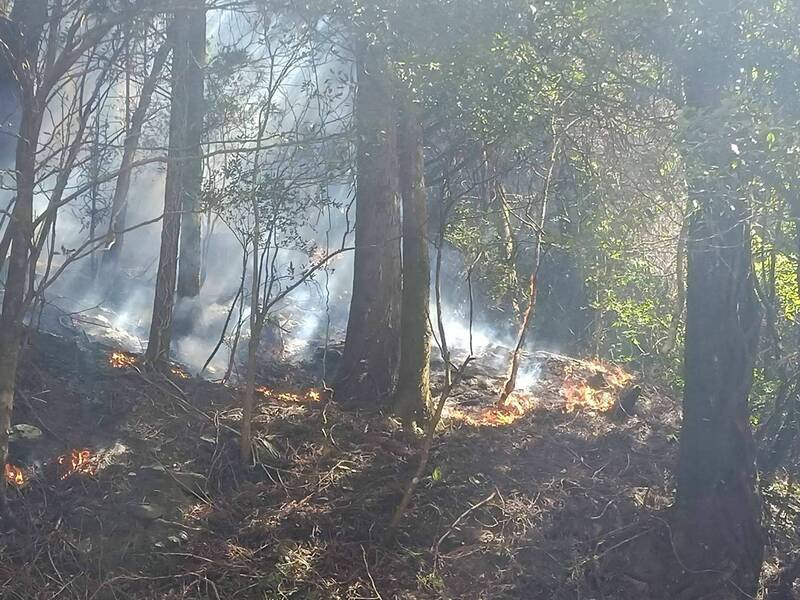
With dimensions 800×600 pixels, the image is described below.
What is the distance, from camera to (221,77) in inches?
376

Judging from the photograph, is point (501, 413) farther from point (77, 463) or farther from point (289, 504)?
point (77, 463)

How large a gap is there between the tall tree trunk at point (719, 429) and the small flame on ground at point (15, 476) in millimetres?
5734

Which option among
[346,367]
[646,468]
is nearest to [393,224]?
[346,367]

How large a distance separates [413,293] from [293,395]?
2153 mm

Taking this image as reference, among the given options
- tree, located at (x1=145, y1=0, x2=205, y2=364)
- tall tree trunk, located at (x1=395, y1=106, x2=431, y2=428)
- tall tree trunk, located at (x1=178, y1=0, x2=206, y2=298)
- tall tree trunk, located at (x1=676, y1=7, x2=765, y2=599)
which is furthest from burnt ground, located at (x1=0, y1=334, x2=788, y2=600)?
tall tree trunk, located at (x1=178, y1=0, x2=206, y2=298)

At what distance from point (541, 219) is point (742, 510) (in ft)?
18.2

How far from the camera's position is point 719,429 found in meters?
7.97

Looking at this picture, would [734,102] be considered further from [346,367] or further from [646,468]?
[346,367]

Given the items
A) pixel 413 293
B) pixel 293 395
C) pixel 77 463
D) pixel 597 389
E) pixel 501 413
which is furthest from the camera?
pixel 597 389

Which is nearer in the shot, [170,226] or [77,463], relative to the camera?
[77,463]

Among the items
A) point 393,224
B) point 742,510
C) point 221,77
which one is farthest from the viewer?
point 393,224

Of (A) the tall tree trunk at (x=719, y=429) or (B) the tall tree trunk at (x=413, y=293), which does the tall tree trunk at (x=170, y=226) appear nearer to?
(B) the tall tree trunk at (x=413, y=293)

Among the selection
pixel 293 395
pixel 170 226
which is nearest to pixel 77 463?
pixel 293 395

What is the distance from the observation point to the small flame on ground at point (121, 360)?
34.7ft
